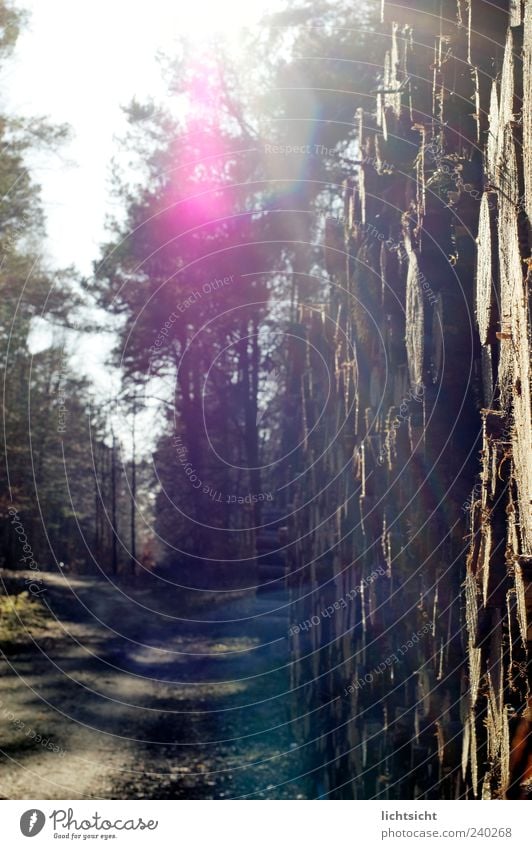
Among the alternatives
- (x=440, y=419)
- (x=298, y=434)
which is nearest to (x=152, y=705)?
(x=298, y=434)

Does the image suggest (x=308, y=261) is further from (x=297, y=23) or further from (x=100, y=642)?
(x=100, y=642)

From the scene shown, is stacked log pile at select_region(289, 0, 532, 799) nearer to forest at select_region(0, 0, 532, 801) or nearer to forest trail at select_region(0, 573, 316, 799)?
forest at select_region(0, 0, 532, 801)

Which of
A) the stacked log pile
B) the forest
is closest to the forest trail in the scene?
the forest

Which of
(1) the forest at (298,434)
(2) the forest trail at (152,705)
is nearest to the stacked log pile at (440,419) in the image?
(1) the forest at (298,434)

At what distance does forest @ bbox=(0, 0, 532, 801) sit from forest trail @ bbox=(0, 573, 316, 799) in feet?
0.22

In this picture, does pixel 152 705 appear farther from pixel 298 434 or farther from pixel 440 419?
pixel 440 419

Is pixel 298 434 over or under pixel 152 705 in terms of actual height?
over

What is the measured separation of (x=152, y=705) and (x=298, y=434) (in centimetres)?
461

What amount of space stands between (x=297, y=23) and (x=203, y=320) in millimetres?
6583

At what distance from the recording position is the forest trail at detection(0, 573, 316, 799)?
39.0 feet

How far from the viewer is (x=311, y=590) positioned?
40.6 ft

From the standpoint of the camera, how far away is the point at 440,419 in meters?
5.67

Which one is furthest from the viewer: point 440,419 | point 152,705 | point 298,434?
point 298,434
